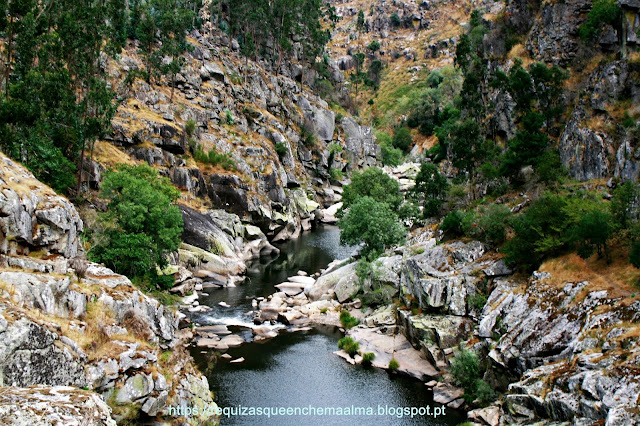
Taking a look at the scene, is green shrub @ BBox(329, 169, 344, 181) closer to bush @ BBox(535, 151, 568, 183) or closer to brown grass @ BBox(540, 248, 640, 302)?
bush @ BBox(535, 151, 568, 183)

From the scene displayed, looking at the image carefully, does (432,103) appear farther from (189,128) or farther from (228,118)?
(189,128)

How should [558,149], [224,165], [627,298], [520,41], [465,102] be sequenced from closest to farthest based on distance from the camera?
1. [627,298]
2. [558,149]
3. [520,41]
4. [465,102]
5. [224,165]

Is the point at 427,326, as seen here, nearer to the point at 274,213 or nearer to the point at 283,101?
the point at 274,213

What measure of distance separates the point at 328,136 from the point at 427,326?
8793 cm

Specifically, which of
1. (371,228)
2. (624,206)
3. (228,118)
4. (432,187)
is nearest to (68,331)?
(624,206)

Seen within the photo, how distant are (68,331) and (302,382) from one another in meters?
18.4

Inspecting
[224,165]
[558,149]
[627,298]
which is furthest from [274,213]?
[627,298]

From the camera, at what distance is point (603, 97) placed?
4478 cm

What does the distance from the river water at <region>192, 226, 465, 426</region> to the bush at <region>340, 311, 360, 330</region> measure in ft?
4.10

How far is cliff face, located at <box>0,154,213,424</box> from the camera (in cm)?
1557

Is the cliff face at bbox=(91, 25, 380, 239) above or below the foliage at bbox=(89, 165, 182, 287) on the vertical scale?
above

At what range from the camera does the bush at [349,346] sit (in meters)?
38.3

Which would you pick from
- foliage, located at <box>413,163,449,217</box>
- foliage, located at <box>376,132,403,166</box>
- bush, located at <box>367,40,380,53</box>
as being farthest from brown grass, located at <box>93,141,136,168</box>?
bush, located at <box>367,40,380,53</box>

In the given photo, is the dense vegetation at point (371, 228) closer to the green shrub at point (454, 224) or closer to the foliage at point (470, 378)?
the green shrub at point (454, 224)
